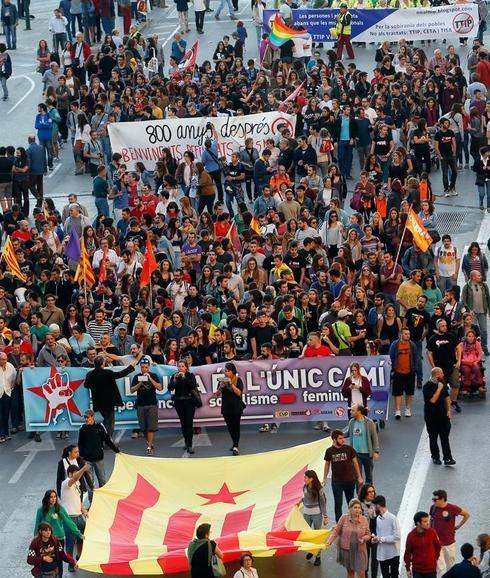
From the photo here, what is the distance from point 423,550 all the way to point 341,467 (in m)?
2.40

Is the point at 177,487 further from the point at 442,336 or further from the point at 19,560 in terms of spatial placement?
the point at 442,336

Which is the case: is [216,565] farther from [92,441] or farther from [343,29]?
[343,29]

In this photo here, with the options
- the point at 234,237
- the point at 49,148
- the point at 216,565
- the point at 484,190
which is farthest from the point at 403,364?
the point at 49,148

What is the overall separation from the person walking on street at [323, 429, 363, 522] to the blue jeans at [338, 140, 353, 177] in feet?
47.4

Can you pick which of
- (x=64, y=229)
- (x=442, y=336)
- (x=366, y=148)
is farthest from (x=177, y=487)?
(x=366, y=148)

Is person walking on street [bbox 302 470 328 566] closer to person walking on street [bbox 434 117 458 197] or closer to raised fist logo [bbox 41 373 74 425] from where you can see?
raised fist logo [bbox 41 373 74 425]

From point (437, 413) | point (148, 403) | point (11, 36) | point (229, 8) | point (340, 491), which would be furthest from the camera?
point (229, 8)

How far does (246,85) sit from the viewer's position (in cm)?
3972

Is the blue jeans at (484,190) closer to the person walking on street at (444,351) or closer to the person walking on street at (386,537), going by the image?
the person walking on street at (444,351)

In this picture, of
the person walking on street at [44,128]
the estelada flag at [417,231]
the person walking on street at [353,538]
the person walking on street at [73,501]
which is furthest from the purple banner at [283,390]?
the person walking on street at [44,128]

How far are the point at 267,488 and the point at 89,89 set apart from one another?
1965cm

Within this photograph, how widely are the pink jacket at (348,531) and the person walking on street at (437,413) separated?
354 cm

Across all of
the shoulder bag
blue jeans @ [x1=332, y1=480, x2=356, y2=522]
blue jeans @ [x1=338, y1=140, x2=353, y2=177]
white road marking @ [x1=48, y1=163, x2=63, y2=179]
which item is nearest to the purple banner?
blue jeans @ [x1=332, y1=480, x2=356, y2=522]

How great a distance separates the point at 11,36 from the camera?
50625 millimetres
